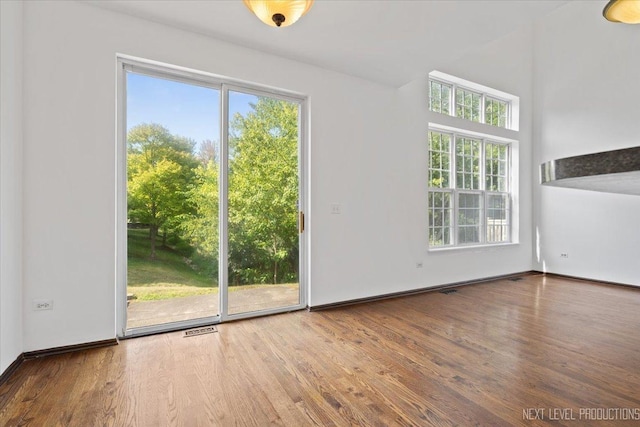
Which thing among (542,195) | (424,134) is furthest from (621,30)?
(424,134)

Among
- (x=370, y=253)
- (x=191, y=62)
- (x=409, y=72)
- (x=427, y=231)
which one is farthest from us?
(x=427, y=231)

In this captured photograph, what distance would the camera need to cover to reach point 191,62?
2891 millimetres

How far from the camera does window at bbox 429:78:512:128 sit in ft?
15.6

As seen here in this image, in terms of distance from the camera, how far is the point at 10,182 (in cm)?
212

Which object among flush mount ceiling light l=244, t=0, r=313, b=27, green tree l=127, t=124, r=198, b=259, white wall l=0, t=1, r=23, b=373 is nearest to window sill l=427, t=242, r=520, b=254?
green tree l=127, t=124, r=198, b=259

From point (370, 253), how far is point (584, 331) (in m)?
2.19

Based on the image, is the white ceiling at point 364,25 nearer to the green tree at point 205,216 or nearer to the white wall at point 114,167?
the white wall at point 114,167

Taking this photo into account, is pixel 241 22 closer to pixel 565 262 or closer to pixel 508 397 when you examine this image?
pixel 508 397

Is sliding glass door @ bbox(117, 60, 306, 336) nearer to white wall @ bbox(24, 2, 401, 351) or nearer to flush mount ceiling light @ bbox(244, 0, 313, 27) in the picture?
white wall @ bbox(24, 2, 401, 351)

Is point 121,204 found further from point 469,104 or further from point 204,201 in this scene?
point 469,104

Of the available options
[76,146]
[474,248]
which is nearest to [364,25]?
[76,146]

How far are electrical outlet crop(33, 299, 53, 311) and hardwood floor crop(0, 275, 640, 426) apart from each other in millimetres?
378

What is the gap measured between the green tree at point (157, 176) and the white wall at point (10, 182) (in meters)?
0.73

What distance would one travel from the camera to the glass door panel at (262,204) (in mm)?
3199
